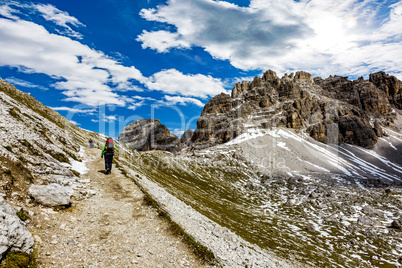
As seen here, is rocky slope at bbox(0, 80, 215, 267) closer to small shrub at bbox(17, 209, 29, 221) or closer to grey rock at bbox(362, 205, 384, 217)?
small shrub at bbox(17, 209, 29, 221)

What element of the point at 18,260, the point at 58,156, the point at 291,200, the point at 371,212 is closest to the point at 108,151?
the point at 58,156

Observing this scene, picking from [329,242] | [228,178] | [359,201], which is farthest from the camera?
[228,178]

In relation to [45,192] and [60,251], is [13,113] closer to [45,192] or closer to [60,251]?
[45,192]

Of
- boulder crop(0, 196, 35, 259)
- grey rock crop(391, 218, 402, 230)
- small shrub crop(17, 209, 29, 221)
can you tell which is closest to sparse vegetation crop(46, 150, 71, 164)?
small shrub crop(17, 209, 29, 221)

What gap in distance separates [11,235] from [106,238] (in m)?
4.66

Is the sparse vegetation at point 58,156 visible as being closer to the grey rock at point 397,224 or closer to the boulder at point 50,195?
the boulder at point 50,195

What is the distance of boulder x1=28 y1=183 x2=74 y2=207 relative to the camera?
13180 millimetres

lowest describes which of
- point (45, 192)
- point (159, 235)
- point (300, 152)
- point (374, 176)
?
point (374, 176)

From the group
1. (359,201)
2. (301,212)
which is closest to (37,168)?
(301,212)

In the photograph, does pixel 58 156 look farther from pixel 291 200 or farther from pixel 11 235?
pixel 291 200

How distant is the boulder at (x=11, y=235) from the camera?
316 inches

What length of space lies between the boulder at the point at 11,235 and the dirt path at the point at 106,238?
869 millimetres

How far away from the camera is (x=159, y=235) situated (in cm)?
1323

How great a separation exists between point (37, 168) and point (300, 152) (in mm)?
208733
